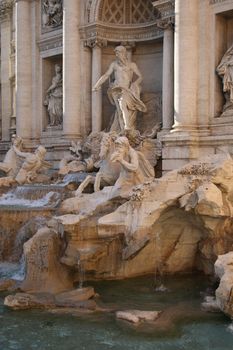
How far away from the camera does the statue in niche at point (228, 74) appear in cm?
1260

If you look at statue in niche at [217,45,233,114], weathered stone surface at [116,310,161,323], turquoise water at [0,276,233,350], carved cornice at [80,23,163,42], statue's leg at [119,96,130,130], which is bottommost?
turquoise water at [0,276,233,350]

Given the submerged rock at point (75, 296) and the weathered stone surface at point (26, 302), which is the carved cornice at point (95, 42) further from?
the weathered stone surface at point (26, 302)

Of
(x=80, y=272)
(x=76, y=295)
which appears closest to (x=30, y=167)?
(x=80, y=272)

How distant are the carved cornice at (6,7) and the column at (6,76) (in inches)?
4.4

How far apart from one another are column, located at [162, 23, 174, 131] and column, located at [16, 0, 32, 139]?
579 cm

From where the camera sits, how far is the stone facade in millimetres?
12828

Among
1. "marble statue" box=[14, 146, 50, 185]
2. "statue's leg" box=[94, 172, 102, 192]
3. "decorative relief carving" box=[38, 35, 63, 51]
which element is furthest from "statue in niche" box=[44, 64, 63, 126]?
"statue's leg" box=[94, 172, 102, 192]

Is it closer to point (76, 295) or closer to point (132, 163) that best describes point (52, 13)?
point (132, 163)

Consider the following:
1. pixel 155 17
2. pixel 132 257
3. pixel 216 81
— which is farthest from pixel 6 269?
pixel 155 17

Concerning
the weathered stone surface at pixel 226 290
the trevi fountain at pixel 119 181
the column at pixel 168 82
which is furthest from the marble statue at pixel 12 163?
the weathered stone surface at pixel 226 290

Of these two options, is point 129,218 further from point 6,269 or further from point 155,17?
point 155,17

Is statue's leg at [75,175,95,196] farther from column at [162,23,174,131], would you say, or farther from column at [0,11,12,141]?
column at [0,11,12,141]

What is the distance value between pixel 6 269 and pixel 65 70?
7.65m

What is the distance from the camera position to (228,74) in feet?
41.4
